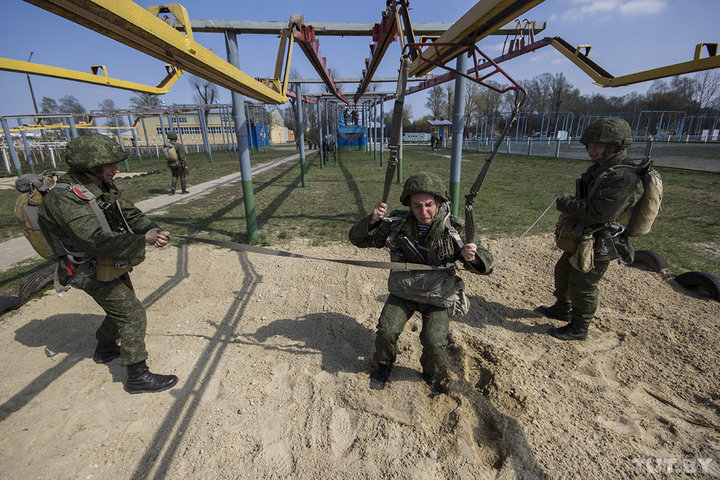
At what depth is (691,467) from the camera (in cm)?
196

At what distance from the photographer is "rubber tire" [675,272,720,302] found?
12.1 feet

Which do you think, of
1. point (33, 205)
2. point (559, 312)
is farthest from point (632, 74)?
point (33, 205)

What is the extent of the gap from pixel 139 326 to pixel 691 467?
379 cm

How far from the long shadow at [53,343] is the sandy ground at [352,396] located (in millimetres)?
16

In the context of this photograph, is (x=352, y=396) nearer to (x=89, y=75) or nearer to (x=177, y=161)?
(x=89, y=75)

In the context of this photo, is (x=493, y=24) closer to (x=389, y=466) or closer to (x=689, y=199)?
(x=389, y=466)

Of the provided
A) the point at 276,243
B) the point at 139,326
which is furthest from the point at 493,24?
the point at 276,243

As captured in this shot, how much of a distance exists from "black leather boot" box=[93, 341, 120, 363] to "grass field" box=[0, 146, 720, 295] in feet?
8.13

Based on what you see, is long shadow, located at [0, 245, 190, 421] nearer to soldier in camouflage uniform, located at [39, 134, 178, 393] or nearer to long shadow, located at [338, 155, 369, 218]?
soldier in camouflage uniform, located at [39, 134, 178, 393]

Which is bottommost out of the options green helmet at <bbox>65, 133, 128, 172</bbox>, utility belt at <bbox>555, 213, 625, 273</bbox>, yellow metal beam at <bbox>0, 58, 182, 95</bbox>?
utility belt at <bbox>555, 213, 625, 273</bbox>

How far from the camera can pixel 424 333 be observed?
2533 millimetres

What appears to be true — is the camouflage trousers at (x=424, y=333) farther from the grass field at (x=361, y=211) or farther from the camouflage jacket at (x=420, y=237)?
the grass field at (x=361, y=211)

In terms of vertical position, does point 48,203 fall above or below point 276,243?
above

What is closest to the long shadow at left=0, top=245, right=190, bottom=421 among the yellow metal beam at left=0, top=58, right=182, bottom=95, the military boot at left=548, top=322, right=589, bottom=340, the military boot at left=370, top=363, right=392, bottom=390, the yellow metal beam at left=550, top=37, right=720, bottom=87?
the yellow metal beam at left=0, top=58, right=182, bottom=95
